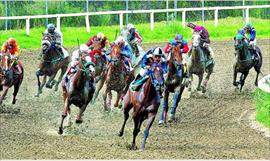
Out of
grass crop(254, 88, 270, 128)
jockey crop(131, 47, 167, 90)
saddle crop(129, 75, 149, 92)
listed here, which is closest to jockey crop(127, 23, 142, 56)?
grass crop(254, 88, 270, 128)

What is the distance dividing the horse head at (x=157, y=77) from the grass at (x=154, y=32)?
1557 cm

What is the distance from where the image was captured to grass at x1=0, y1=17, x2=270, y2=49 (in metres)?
30.6

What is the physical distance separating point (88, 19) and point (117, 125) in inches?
596

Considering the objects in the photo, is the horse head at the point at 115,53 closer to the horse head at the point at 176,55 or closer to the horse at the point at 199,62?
the horse head at the point at 176,55

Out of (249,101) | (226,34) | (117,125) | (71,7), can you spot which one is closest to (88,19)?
(71,7)

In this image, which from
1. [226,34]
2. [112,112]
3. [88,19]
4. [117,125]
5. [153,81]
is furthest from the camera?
[226,34]

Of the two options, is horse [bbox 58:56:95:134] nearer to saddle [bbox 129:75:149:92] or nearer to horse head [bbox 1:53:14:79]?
saddle [bbox 129:75:149:92]

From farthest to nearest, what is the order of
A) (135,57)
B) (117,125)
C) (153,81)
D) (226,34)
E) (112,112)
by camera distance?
(226,34)
(135,57)
(112,112)
(117,125)
(153,81)

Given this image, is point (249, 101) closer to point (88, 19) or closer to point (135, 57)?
point (135, 57)

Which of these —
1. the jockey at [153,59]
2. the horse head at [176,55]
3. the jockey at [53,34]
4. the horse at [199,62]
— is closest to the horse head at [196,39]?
the horse at [199,62]

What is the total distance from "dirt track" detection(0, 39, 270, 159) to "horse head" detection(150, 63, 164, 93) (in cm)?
89

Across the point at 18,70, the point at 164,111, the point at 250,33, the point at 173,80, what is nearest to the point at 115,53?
the point at 173,80

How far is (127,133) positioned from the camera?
1652 centimetres

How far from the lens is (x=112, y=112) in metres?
19.2
